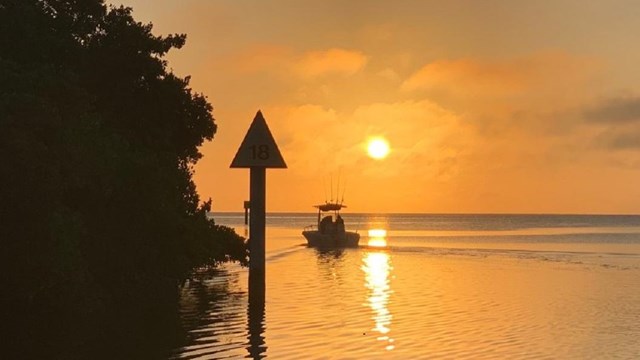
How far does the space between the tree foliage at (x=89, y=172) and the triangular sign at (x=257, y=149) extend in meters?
4.66

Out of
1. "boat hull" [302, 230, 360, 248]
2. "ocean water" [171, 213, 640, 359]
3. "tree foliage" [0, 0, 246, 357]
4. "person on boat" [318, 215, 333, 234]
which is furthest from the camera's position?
"person on boat" [318, 215, 333, 234]

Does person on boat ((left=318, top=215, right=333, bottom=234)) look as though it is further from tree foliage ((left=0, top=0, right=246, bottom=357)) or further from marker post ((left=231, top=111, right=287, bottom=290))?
marker post ((left=231, top=111, right=287, bottom=290))

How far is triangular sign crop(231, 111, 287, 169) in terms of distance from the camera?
22016 millimetres

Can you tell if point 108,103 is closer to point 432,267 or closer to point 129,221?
point 129,221

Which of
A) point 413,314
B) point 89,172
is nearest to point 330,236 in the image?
point 413,314

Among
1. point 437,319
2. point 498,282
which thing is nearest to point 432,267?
point 498,282

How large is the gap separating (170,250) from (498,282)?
29992 mm

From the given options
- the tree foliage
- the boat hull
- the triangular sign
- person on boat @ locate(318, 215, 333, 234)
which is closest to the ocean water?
the tree foliage

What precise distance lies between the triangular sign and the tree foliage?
15.3 feet

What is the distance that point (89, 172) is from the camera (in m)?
23.6

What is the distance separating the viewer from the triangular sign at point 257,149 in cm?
2202

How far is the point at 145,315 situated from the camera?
104 ft

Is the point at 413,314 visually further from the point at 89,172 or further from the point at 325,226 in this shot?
the point at 325,226

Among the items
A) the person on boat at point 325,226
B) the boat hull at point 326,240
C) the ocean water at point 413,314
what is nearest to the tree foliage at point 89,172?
the ocean water at point 413,314
